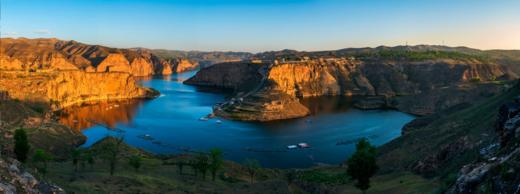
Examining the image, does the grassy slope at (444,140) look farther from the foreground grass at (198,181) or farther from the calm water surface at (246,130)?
the calm water surface at (246,130)

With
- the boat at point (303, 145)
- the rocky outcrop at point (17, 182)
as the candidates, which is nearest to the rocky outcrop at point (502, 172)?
the rocky outcrop at point (17, 182)

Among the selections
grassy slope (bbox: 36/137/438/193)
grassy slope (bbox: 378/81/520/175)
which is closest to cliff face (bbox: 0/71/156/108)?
grassy slope (bbox: 36/137/438/193)

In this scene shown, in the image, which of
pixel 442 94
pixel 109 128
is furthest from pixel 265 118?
pixel 442 94

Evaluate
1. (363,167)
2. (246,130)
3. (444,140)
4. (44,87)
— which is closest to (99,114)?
(44,87)

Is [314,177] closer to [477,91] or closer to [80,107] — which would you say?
[477,91]

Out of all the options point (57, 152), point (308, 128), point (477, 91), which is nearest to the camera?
point (57, 152)

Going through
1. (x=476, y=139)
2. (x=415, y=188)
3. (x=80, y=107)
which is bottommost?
(x=80, y=107)

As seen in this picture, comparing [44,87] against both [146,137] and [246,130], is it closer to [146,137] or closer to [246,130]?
[146,137]

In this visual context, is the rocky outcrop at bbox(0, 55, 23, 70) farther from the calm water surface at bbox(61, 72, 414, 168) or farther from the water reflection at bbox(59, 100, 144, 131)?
the calm water surface at bbox(61, 72, 414, 168)
